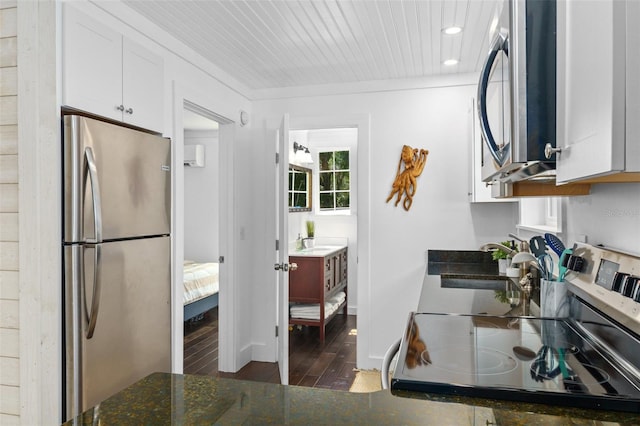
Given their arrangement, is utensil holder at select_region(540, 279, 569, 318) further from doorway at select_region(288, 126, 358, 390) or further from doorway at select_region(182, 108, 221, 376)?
doorway at select_region(182, 108, 221, 376)

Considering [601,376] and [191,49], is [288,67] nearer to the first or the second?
[191,49]

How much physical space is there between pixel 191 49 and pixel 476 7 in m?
1.84

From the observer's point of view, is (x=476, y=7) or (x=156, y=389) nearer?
(x=156, y=389)

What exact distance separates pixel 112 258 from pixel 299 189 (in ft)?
11.9

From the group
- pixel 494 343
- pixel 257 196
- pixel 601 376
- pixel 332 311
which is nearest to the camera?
pixel 601 376

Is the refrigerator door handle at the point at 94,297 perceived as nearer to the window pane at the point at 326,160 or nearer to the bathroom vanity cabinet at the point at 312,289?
the bathroom vanity cabinet at the point at 312,289

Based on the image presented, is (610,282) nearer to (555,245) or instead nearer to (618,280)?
(618,280)

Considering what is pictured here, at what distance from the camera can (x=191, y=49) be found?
3.14m

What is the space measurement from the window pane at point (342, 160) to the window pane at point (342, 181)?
79 mm

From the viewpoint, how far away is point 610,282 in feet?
4.08

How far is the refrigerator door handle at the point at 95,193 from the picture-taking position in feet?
6.70

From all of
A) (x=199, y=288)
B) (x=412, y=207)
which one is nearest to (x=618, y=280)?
(x=412, y=207)

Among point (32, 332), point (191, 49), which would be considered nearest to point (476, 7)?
point (191, 49)

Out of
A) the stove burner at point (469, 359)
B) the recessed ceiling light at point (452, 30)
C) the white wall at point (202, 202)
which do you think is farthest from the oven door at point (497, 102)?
the white wall at point (202, 202)
